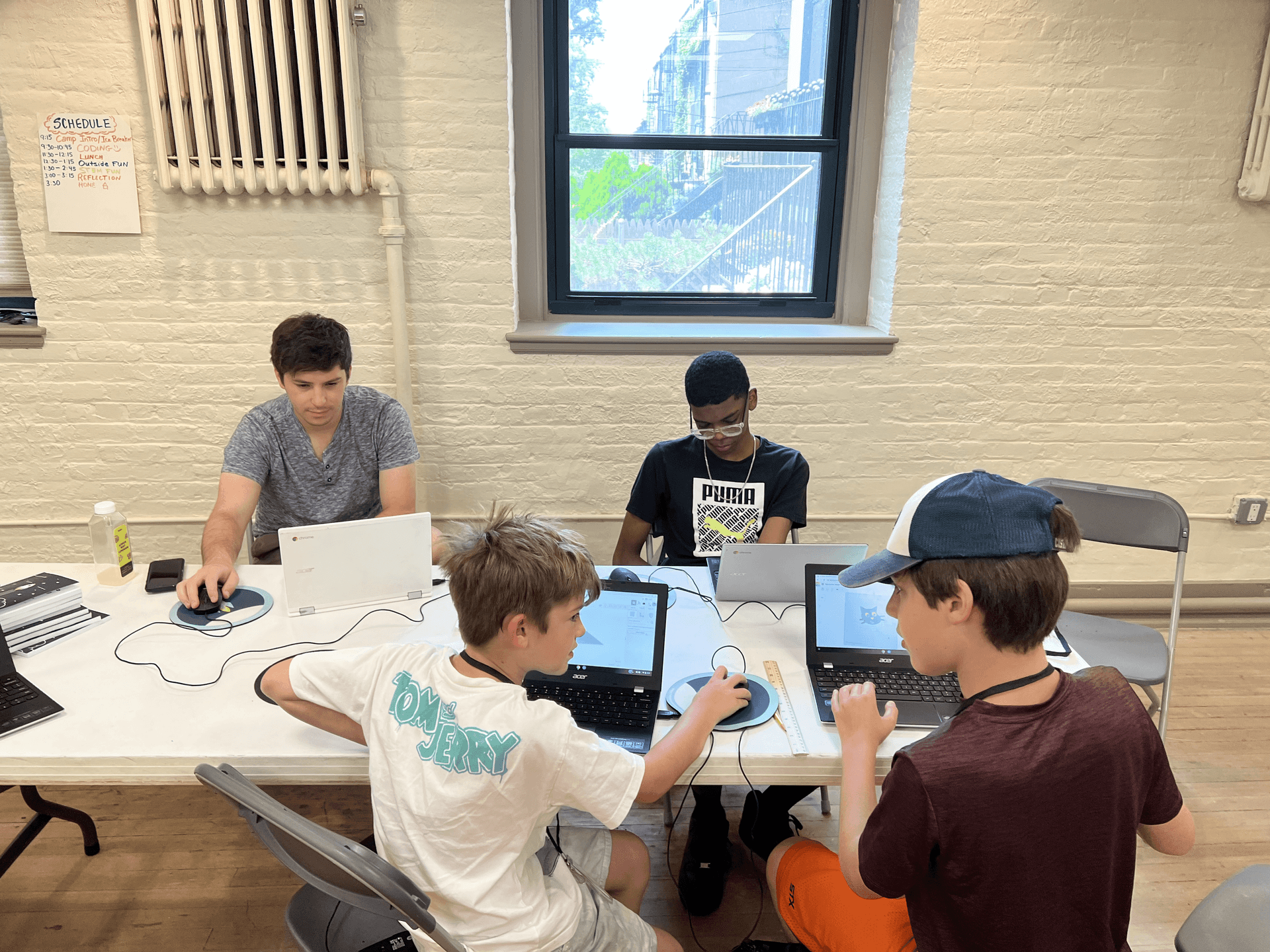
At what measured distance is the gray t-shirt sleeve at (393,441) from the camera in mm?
2469

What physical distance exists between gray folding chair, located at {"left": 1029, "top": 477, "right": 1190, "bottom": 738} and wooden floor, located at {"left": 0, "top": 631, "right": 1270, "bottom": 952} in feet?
0.97

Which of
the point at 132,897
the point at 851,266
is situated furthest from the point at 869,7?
the point at 132,897

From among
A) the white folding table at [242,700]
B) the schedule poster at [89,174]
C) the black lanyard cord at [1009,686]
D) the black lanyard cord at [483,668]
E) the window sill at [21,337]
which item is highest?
the schedule poster at [89,174]

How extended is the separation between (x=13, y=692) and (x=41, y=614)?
28cm

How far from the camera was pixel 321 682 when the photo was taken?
135cm

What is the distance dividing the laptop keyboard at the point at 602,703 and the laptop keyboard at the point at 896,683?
0.35 meters

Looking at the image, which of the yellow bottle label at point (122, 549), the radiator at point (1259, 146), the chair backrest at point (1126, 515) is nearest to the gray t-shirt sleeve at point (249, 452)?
the yellow bottle label at point (122, 549)

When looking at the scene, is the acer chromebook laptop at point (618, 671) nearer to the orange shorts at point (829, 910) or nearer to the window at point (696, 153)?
the orange shorts at point (829, 910)

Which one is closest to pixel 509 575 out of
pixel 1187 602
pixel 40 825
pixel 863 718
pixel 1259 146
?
pixel 863 718

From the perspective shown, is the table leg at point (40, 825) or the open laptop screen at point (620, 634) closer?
the open laptop screen at point (620, 634)

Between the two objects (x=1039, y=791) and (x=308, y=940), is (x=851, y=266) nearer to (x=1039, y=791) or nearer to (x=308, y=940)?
(x=1039, y=791)

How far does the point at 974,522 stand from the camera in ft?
3.79

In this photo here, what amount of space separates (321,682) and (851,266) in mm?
2662

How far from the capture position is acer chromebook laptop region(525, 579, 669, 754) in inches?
60.2
